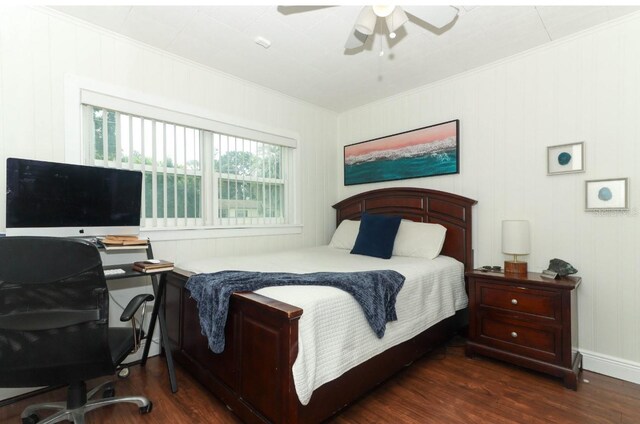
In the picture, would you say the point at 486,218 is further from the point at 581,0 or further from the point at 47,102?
the point at 47,102

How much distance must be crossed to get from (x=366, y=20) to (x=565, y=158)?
1939 millimetres

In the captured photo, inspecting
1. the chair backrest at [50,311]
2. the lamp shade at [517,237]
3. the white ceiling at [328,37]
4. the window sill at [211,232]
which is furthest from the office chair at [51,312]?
the lamp shade at [517,237]

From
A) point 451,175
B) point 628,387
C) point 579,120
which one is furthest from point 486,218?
point 628,387

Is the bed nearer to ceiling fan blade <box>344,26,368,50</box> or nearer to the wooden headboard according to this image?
the wooden headboard

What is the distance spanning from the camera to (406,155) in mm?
3449

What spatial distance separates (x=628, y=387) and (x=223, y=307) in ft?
8.96

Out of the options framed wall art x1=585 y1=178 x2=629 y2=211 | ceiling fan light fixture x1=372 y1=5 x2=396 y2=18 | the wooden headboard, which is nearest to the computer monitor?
ceiling fan light fixture x1=372 y1=5 x2=396 y2=18

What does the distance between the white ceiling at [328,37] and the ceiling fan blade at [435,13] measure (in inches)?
13.9

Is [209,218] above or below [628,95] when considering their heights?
below

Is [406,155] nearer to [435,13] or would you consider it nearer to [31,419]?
[435,13]

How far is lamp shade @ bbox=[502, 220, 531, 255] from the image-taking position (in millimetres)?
2438

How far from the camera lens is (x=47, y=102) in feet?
6.98

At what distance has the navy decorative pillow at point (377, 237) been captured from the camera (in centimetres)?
294

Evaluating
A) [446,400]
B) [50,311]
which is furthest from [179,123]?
[446,400]
